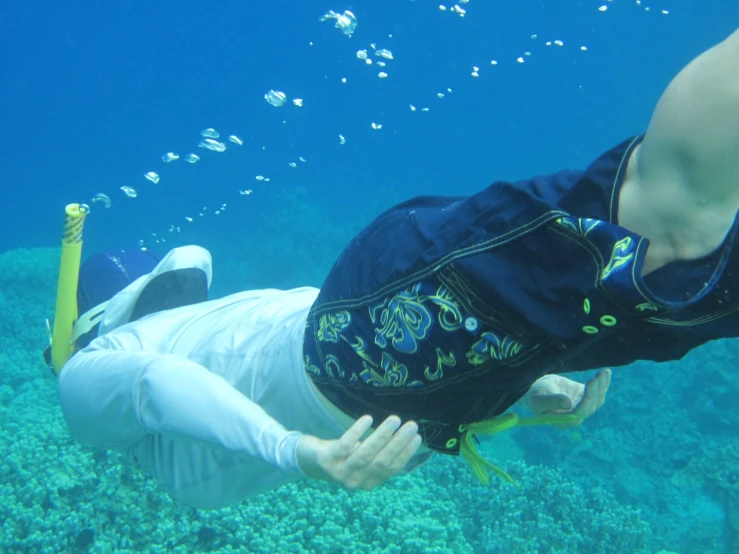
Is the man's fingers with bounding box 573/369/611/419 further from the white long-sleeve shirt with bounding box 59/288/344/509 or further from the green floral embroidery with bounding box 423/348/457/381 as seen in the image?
the white long-sleeve shirt with bounding box 59/288/344/509

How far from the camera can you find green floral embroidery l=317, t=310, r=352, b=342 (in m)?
1.92

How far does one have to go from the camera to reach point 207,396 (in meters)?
Result: 2.02

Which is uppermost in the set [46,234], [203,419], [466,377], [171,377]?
[46,234]

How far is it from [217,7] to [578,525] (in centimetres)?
6510

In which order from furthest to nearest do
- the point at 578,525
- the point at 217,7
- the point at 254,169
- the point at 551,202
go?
the point at 217,7
the point at 254,169
the point at 578,525
the point at 551,202

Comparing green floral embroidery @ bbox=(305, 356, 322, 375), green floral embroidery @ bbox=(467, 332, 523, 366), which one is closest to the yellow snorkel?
green floral embroidery @ bbox=(305, 356, 322, 375)

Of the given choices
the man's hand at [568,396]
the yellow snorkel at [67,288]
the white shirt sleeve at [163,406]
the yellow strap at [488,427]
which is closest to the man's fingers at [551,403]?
the man's hand at [568,396]

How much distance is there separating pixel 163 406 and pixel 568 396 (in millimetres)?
1730

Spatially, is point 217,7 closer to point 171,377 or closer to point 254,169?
point 254,169

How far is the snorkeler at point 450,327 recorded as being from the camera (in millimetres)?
1214

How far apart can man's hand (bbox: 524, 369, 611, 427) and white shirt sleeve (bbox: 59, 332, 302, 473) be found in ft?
3.82

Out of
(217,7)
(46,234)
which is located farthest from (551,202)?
(217,7)

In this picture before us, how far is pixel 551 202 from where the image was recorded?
4.62ft

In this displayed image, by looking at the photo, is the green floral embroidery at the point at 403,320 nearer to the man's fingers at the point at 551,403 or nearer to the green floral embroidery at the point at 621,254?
the green floral embroidery at the point at 621,254
